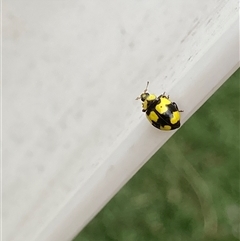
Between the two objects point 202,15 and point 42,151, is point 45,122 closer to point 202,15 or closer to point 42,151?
point 42,151

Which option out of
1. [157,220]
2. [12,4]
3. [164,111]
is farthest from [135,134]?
[12,4]

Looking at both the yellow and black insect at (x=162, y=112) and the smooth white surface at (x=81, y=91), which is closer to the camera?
the yellow and black insect at (x=162, y=112)

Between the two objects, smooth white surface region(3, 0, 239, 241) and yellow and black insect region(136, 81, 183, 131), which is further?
smooth white surface region(3, 0, 239, 241)

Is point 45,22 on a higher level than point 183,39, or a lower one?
lower
